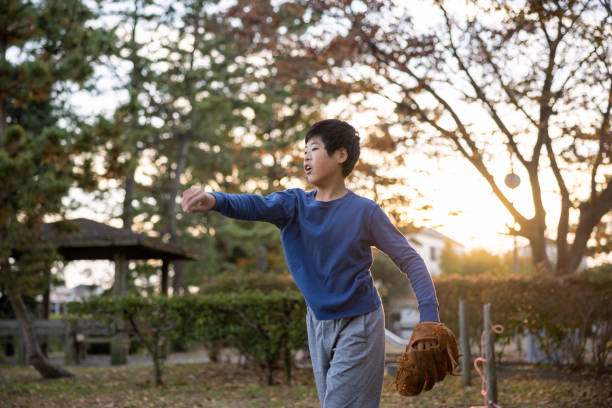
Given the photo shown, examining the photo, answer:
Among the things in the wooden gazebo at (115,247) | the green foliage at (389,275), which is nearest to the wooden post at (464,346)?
the wooden gazebo at (115,247)

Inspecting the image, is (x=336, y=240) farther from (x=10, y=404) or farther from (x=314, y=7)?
(x=314, y=7)

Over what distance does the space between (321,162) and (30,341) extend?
377 inches

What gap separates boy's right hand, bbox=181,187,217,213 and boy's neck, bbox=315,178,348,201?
1.81 feet

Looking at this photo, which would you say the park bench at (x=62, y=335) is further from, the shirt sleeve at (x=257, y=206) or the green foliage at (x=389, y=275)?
the green foliage at (x=389, y=275)

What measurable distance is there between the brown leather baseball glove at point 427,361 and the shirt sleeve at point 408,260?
0.23ft

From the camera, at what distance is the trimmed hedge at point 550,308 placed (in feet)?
31.2

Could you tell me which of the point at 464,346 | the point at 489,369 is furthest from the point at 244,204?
the point at 464,346

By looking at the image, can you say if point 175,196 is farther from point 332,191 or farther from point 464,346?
point 332,191

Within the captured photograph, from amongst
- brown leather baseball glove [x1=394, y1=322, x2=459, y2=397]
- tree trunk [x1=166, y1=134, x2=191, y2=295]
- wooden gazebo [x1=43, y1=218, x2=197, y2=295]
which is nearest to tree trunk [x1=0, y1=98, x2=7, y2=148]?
wooden gazebo [x1=43, y1=218, x2=197, y2=295]

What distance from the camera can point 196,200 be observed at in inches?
89.6

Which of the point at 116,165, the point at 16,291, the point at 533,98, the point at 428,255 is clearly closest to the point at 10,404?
the point at 16,291

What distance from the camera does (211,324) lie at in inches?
391

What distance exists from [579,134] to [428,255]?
50636mm

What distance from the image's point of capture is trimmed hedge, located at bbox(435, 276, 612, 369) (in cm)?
951
